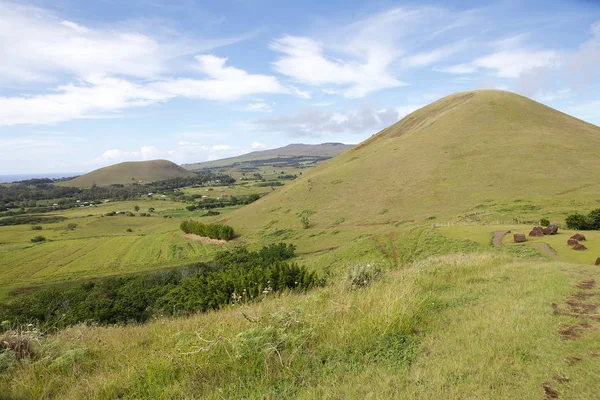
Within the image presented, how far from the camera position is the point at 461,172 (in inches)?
2003

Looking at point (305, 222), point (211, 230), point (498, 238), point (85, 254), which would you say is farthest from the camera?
point (85, 254)

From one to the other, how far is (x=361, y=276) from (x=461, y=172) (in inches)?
1870

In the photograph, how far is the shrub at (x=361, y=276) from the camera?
9.31 meters

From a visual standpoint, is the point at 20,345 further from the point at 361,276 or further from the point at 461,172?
the point at 461,172

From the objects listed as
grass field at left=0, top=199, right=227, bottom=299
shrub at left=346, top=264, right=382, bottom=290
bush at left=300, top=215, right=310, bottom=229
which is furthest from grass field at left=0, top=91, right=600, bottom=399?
grass field at left=0, top=199, right=227, bottom=299

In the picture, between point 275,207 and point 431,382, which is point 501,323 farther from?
point 275,207

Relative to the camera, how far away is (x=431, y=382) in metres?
4.16

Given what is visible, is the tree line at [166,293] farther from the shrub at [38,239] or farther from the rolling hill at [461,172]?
the shrub at [38,239]

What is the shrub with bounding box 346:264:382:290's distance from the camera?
9.31 m

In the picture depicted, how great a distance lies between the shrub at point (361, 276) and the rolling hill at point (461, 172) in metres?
32.0

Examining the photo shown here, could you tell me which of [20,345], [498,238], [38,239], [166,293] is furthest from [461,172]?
[38,239]

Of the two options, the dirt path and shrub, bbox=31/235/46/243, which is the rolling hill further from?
shrub, bbox=31/235/46/243

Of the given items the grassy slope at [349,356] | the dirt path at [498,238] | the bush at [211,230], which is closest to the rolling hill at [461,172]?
the bush at [211,230]

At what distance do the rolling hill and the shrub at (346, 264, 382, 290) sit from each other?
3200 centimetres
